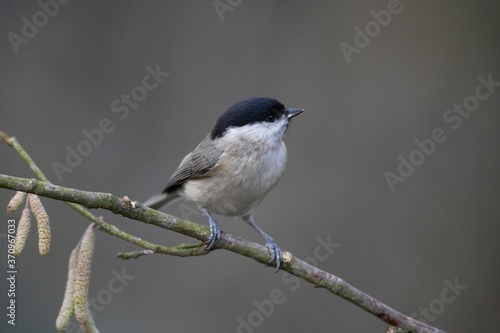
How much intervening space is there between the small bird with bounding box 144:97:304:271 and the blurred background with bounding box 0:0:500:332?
1.59 metres

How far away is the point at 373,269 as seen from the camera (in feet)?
16.3

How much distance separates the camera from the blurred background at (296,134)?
4918mm

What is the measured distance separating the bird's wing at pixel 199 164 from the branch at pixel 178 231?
1120 mm

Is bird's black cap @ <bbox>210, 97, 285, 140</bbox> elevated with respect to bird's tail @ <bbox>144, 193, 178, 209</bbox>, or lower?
elevated

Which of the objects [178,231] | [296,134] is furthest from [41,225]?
[296,134]

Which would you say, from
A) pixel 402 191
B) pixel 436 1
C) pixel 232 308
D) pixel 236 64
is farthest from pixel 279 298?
pixel 436 1

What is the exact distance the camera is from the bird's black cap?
3.29 meters

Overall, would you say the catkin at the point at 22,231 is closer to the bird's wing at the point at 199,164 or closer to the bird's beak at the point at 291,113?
the bird's wing at the point at 199,164

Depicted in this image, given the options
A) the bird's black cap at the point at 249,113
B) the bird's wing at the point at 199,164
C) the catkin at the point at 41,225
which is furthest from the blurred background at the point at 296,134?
the catkin at the point at 41,225

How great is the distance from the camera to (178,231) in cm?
207

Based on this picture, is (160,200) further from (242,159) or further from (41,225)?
(41,225)

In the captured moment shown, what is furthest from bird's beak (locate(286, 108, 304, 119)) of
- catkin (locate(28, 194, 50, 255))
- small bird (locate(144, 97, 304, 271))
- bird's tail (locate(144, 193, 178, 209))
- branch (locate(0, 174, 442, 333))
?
catkin (locate(28, 194, 50, 255))

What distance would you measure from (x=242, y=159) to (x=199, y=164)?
34 cm

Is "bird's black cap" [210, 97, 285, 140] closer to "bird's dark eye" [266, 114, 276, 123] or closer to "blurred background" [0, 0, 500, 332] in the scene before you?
"bird's dark eye" [266, 114, 276, 123]
